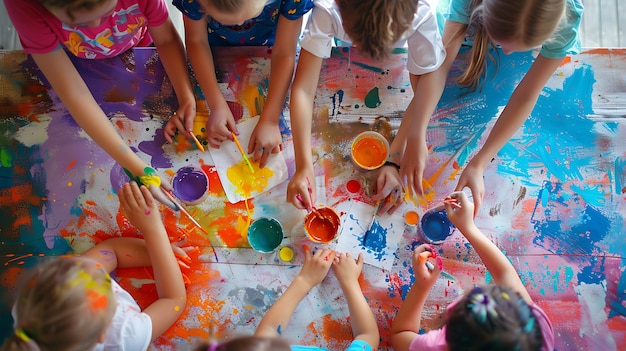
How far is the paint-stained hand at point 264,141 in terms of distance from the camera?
1519 mm

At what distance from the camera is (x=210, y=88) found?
153 cm

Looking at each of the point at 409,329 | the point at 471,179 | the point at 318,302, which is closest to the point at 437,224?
the point at 471,179

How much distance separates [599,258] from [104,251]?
5.16 ft

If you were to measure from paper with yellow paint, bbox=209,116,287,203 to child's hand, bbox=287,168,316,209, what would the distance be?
0.08m

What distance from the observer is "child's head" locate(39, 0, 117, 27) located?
1.09 metres

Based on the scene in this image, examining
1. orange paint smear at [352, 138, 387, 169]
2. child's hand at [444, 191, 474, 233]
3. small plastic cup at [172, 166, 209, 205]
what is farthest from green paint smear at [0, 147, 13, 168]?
child's hand at [444, 191, 474, 233]

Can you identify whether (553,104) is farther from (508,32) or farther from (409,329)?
(409,329)

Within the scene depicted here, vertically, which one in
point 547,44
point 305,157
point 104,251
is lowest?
point 104,251

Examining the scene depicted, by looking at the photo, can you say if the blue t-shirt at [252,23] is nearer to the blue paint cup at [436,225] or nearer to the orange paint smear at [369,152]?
the orange paint smear at [369,152]

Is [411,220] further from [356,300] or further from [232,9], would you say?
[232,9]

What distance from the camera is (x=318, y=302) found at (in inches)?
58.0

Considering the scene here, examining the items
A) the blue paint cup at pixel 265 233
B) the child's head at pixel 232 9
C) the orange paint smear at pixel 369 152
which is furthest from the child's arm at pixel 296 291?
the child's head at pixel 232 9

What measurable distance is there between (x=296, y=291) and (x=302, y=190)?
313 mm

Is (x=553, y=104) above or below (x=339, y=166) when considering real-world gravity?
above
